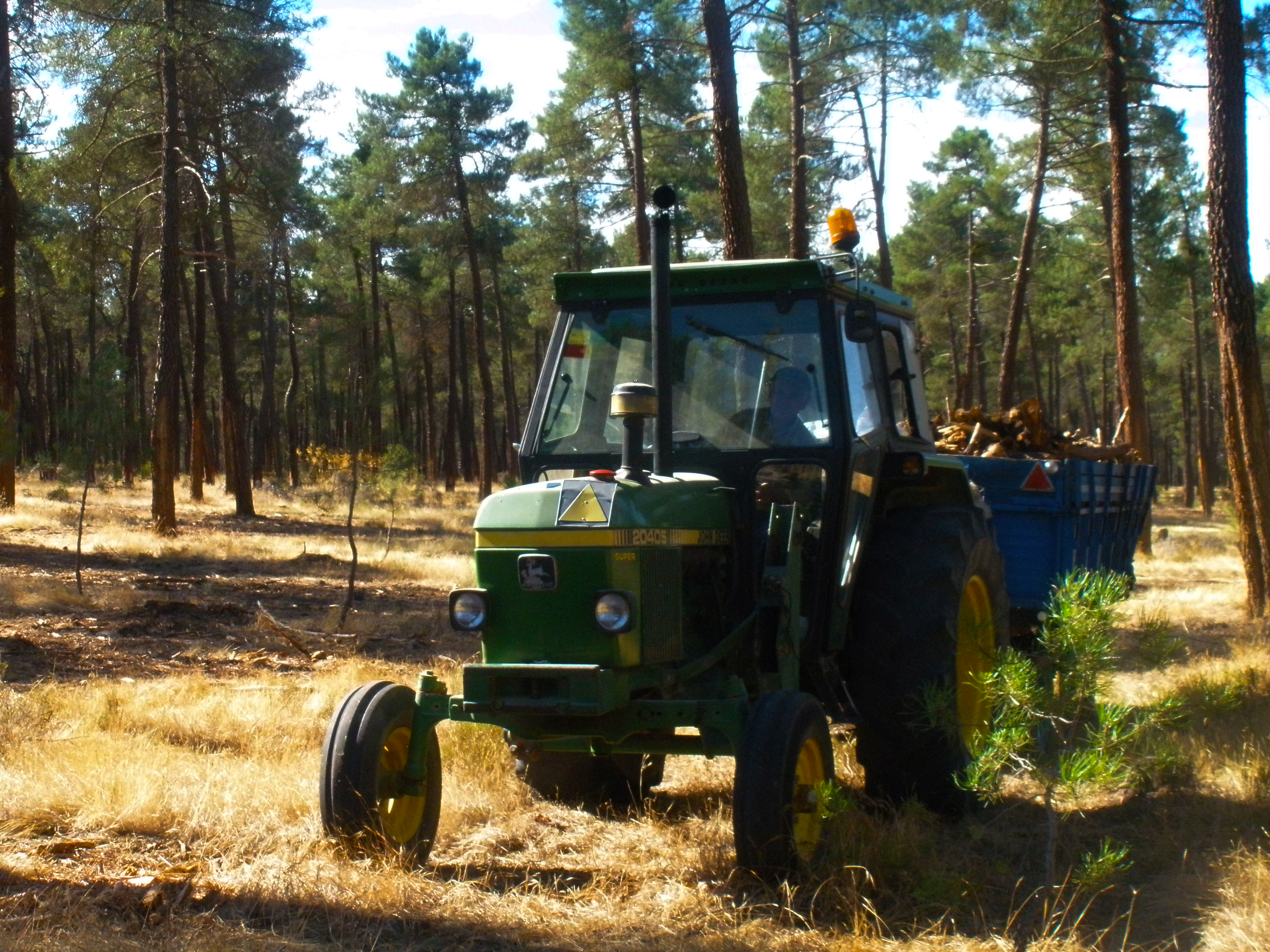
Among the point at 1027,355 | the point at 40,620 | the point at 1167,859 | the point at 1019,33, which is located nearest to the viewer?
the point at 1167,859

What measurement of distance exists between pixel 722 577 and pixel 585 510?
810 mm

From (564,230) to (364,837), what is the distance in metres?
29.3

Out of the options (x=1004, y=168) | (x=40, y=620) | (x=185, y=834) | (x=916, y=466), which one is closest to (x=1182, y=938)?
(x=916, y=466)

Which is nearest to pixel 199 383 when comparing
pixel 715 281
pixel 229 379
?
pixel 229 379

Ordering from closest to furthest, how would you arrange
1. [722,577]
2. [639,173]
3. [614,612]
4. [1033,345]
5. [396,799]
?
[614,612] < [396,799] < [722,577] < [639,173] < [1033,345]

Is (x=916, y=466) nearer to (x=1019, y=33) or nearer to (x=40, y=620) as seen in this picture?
(x=40, y=620)

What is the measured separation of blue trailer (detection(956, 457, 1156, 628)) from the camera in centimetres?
839

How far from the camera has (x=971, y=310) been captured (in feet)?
96.2

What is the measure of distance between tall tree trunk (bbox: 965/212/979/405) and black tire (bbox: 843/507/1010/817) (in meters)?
22.5

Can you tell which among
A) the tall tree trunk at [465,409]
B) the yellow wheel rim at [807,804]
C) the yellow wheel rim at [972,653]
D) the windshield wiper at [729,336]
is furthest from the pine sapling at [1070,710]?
the tall tree trunk at [465,409]

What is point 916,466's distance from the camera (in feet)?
18.1

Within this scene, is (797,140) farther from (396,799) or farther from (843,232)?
(396,799)

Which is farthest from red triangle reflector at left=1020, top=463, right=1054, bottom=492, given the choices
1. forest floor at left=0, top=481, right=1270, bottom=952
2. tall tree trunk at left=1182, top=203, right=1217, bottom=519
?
tall tree trunk at left=1182, top=203, right=1217, bottom=519

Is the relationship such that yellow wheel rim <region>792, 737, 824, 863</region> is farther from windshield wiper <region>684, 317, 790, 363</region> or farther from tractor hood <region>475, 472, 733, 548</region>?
windshield wiper <region>684, 317, 790, 363</region>
